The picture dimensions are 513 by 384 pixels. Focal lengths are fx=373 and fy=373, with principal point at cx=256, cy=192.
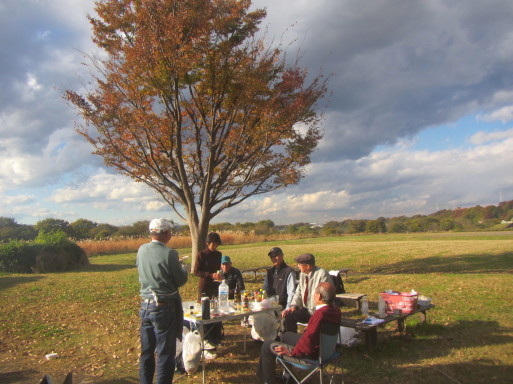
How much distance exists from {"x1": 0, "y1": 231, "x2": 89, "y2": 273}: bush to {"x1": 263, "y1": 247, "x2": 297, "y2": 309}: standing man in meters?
16.6

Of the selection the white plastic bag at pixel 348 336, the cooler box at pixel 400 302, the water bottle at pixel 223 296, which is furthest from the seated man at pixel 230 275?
the cooler box at pixel 400 302

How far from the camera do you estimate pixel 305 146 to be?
12.8 m

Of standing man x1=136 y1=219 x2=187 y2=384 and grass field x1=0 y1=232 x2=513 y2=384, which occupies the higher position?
standing man x1=136 y1=219 x2=187 y2=384

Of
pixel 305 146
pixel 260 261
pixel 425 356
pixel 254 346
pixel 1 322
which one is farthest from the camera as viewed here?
pixel 260 261

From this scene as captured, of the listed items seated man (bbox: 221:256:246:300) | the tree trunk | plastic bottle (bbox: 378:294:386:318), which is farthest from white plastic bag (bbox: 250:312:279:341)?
the tree trunk

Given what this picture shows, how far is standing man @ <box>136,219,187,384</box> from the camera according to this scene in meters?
3.98

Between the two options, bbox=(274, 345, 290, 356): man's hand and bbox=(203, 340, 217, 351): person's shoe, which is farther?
bbox=(203, 340, 217, 351): person's shoe

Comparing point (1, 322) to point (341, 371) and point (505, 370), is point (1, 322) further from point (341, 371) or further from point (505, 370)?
point (505, 370)

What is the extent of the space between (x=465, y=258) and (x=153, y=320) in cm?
1737

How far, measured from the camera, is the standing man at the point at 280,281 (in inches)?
238

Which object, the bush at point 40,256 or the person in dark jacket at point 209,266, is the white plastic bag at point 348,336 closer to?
the person in dark jacket at point 209,266

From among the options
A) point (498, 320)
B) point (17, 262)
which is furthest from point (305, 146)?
point (17, 262)

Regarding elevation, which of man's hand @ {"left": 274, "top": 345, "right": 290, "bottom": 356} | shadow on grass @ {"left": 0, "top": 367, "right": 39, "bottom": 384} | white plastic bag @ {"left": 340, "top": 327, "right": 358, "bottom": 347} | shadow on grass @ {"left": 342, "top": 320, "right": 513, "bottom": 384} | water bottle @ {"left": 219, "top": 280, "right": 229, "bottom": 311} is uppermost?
water bottle @ {"left": 219, "top": 280, "right": 229, "bottom": 311}

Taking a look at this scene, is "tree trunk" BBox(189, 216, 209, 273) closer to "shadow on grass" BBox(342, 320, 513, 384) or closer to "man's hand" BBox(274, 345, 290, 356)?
"shadow on grass" BBox(342, 320, 513, 384)
